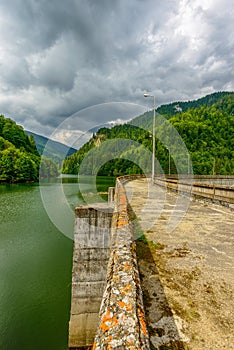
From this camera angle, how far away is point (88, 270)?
707cm

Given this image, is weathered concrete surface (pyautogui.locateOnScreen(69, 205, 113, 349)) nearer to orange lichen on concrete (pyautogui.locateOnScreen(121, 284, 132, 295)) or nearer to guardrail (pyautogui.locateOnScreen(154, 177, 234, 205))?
guardrail (pyautogui.locateOnScreen(154, 177, 234, 205))

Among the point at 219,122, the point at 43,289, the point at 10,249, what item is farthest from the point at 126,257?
the point at 219,122

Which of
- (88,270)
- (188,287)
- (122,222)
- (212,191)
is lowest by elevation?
(88,270)

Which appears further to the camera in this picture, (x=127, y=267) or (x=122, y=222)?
(x=122, y=222)

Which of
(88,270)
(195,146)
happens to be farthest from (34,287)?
(195,146)

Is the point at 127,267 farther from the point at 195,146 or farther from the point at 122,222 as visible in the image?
the point at 195,146

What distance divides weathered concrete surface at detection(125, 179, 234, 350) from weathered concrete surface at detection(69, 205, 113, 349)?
295 cm

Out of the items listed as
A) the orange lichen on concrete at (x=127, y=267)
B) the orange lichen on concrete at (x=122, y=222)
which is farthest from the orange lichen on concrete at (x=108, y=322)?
the orange lichen on concrete at (x=122, y=222)

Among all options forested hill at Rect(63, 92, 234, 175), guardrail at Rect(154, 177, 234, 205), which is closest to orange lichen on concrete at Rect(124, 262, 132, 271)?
guardrail at Rect(154, 177, 234, 205)

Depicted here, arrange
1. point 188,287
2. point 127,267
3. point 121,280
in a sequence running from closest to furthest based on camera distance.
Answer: point 121,280
point 127,267
point 188,287

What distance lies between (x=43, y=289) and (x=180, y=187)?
30.6 feet

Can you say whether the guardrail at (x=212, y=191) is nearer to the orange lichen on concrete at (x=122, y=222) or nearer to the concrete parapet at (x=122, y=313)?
the orange lichen on concrete at (x=122, y=222)

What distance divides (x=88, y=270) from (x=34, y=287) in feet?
14.8

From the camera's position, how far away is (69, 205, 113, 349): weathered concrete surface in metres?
6.65
